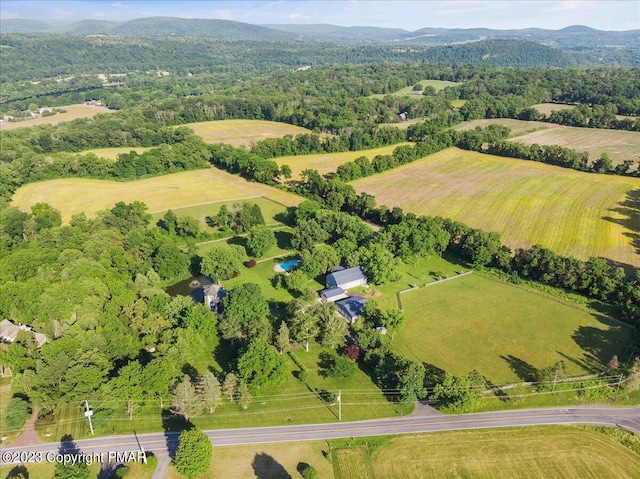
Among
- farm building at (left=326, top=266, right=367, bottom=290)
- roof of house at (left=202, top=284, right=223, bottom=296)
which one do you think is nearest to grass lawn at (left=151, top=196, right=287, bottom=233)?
roof of house at (left=202, top=284, right=223, bottom=296)

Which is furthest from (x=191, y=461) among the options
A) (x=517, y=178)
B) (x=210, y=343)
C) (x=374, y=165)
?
(x=517, y=178)

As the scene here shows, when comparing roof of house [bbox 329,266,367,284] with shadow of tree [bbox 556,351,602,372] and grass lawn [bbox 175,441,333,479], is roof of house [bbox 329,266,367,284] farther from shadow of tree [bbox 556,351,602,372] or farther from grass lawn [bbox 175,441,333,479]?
shadow of tree [bbox 556,351,602,372]

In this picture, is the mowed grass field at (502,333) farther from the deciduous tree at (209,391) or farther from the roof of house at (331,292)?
the deciduous tree at (209,391)

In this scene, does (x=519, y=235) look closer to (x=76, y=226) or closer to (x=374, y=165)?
(x=374, y=165)

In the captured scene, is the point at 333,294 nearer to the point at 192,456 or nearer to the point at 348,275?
the point at 348,275

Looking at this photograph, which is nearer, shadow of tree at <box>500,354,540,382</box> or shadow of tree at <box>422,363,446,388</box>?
shadow of tree at <box>422,363,446,388</box>

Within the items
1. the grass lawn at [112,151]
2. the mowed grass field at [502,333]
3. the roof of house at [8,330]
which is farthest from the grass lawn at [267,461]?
the grass lawn at [112,151]
